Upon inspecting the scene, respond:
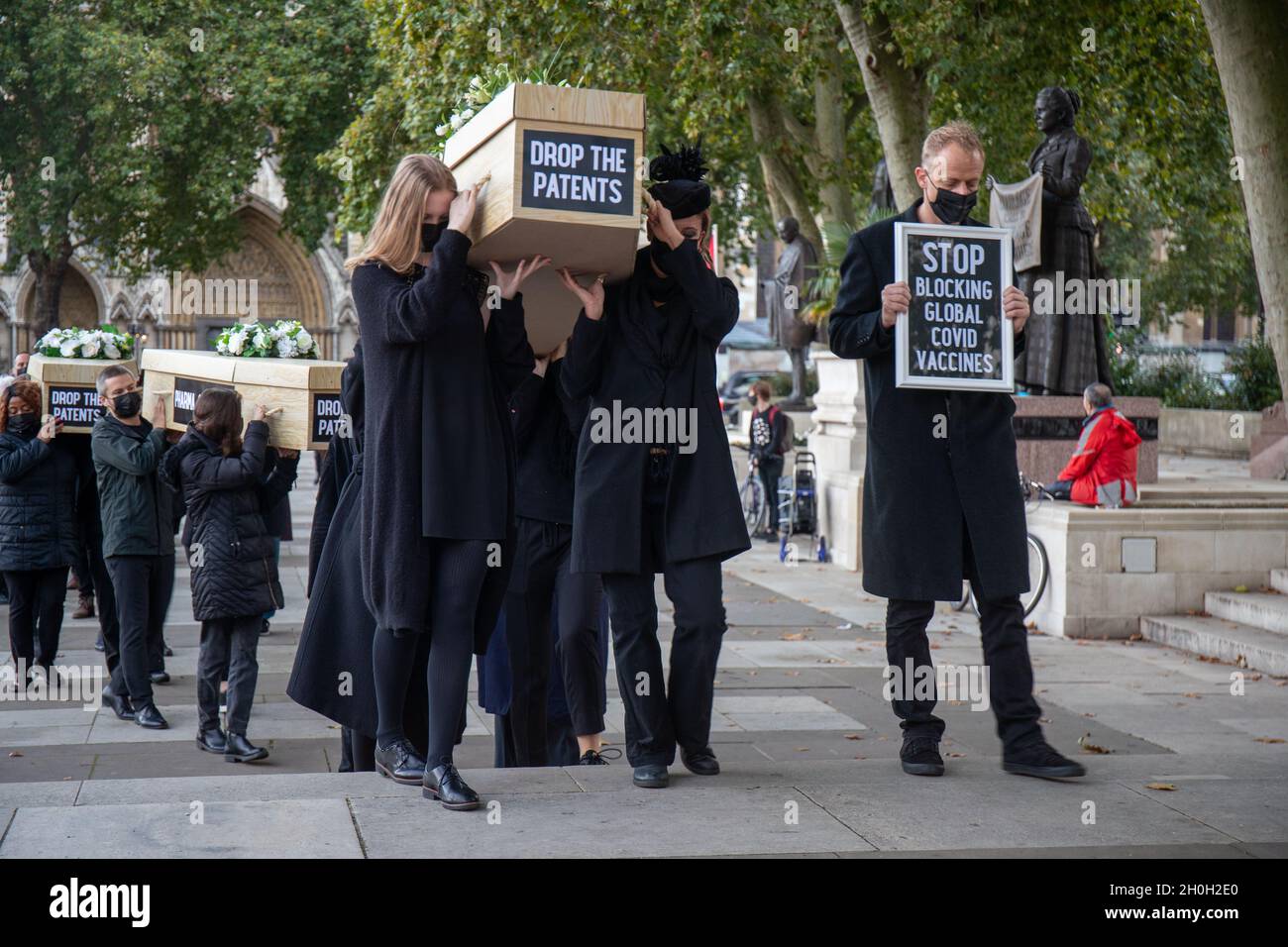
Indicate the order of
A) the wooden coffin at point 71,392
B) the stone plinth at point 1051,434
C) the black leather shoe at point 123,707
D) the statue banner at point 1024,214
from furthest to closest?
the stone plinth at point 1051,434
the statue banner at point 1024,214
the wooden coffin at point 71,392
the black leather shoe at point 123,707

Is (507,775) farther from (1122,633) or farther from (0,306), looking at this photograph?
(0,306)

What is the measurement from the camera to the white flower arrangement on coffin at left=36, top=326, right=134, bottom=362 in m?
9.22

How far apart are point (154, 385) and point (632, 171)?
4.23 metres

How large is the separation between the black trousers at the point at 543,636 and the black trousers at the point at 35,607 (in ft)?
12.3

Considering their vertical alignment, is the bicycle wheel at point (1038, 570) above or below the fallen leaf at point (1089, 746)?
above

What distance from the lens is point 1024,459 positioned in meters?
13.0

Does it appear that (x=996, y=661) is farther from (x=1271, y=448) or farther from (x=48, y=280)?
(x=48, y=280)

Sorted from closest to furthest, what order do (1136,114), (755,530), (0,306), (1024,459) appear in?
(1024,459) < (755,530) < (1136,114) < (0,306)

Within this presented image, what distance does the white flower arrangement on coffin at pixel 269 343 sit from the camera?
7766mm

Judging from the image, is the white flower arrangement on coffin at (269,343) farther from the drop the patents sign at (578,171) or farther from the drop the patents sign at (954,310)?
the drop the patents sign at (954,310)

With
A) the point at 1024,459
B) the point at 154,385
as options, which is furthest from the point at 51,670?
the point at 1024,459

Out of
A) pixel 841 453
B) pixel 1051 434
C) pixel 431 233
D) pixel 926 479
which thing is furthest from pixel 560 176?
pixel 841 453

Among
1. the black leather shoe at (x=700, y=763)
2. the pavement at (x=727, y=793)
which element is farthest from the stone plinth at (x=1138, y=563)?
the black leather shoe at (x=700, y=763)

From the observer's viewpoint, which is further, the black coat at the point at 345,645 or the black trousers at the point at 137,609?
the black trousers at the point at 137,609
